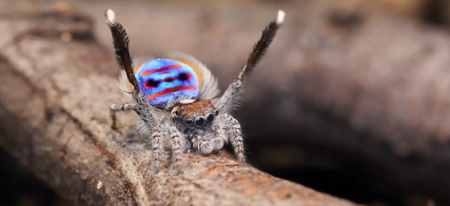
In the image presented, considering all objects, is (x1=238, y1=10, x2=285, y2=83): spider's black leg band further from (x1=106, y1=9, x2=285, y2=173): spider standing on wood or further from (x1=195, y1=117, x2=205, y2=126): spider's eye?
(x1=195, y1=117, x2=205, y2=126): spider's eye

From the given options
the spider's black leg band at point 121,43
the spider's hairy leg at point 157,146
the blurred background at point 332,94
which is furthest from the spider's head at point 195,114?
the blurred background at point 332,94

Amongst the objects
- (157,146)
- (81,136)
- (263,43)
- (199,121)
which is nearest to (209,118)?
(199,121)

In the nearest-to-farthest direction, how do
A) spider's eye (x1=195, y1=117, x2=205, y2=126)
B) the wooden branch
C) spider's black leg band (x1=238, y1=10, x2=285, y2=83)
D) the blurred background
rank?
the wooden branch → spider's eye (x1=195, y1=117, x2=205, y2=126) → spider's black leg band (x1=238, y1=10, x2=285, y2=83) → the blurred background

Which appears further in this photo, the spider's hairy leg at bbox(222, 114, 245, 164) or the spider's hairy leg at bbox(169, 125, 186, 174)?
the spider's hairy leg at bbox(222, 114, 245, 164)

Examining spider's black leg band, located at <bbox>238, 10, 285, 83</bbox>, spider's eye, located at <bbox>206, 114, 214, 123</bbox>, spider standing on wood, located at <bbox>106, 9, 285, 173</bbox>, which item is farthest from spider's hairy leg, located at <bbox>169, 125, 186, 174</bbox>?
spider's black leg band, located at <bbox>238, 10, 285, 83</bbox>

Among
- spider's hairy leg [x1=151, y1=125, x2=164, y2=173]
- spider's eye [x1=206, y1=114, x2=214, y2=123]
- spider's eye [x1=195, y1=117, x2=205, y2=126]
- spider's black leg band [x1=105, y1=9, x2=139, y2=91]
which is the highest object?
→ spider's black leg band [x1=105, y1=9, x2=139, y2=91]

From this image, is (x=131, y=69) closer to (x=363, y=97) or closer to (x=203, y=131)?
(x=203, y=131)

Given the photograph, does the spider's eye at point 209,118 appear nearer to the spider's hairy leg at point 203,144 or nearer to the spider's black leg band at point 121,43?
the spider's hairy leg at point 203,144

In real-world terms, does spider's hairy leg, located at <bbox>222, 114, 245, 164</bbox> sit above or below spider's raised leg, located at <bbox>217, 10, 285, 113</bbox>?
below

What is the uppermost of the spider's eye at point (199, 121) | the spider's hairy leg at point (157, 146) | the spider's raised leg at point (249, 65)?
the spider's raised leg at point (249, 65)
